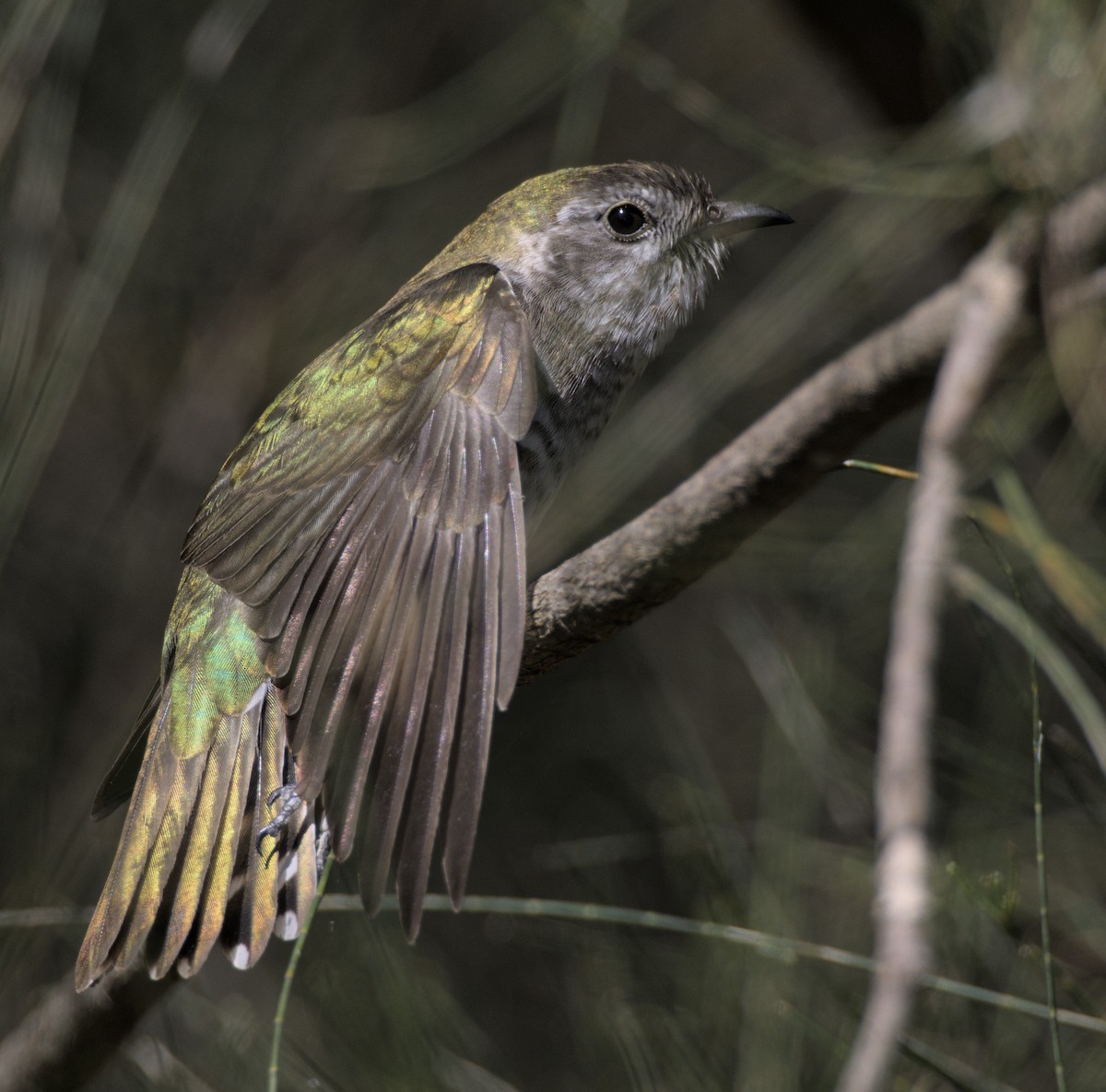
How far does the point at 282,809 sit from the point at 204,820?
0.74ft

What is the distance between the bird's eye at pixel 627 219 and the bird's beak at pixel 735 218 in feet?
0.38

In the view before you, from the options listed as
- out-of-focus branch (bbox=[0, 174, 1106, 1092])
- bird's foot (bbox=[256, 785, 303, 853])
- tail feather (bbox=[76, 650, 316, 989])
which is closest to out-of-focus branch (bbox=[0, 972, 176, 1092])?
out-of-focus branch (bbox=[0, 174, 1106, 1092])

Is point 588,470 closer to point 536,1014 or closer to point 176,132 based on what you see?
point 176,132

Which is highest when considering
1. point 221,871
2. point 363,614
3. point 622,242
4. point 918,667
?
point 622,242

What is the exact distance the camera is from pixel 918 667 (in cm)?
126

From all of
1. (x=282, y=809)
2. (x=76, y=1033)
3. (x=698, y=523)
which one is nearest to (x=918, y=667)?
(x=698, y=523)

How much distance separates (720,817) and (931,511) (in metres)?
1.56

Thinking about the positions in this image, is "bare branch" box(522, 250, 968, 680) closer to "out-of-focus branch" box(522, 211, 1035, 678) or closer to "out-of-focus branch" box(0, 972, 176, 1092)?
"out-of-focus branch" box(522, 211, 1035, 678)

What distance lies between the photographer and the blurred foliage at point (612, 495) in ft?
7.84

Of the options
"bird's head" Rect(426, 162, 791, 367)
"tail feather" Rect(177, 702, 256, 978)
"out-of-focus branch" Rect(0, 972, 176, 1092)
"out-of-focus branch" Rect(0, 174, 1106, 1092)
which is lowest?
"out-of-focus branch" Rect(0, 972, 176, 1092)

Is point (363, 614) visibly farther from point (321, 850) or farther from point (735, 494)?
point (735, 494)

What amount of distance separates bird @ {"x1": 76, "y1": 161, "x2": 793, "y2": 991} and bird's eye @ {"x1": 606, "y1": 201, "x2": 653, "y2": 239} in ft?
0.31

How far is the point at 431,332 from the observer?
2088 mm

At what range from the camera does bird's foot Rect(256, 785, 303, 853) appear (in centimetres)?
174
